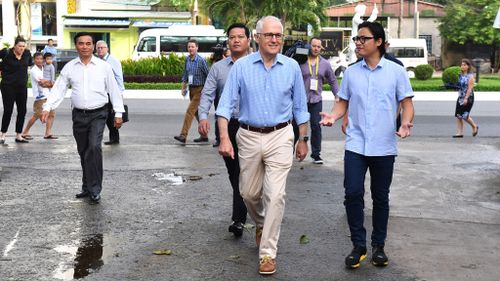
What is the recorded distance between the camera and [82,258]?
6.32m

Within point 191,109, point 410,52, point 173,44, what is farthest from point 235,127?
point 410,52

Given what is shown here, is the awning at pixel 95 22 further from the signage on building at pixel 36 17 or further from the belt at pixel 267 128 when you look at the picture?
the belt at pixel 267 128

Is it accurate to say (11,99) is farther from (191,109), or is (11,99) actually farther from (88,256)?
(88,256)

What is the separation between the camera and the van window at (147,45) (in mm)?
43625

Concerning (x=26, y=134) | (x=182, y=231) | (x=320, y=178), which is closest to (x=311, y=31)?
(x=26, y=134)

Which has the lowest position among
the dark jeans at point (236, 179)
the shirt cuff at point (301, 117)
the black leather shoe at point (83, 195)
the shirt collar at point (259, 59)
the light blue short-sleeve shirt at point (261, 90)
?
the black leather shoe at point (83, 195)

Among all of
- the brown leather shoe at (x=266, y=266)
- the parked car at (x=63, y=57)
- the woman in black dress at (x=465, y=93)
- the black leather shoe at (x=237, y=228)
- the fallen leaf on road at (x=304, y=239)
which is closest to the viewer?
the brown leather shoe at (x=266, y=266)

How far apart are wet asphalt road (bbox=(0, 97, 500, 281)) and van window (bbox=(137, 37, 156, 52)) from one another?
30.8m

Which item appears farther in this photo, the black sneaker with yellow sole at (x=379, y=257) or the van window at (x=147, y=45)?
the van window at (x=147, y=45)

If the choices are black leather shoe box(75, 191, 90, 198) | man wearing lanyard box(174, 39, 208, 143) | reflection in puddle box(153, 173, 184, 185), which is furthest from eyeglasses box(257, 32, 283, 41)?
man wearing lanyard box(174, 39, 208, 143)

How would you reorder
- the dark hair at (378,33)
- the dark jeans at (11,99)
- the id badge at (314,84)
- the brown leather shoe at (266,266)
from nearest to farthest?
1. the brown leather shoe at (266,266)
2. the dark hair at (378,33)
3. the id badge at (314,84)
4. the dark jeans at (11,99)

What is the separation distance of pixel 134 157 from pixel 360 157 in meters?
6.55

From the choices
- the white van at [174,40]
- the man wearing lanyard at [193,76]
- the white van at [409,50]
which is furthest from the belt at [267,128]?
the white van at [409,50]

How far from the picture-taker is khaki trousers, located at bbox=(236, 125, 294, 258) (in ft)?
→ 19.6
